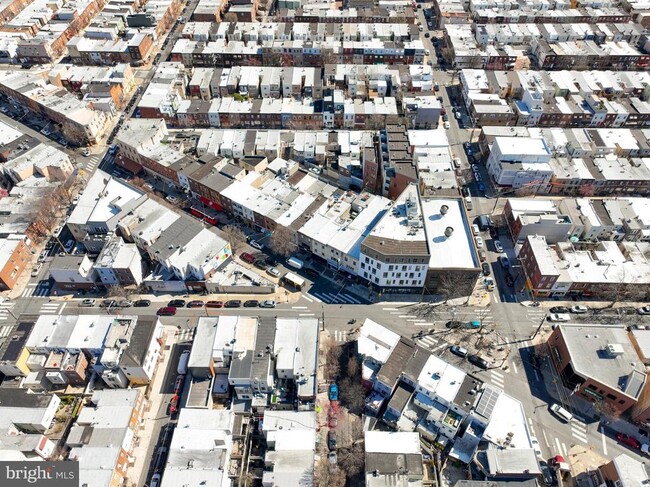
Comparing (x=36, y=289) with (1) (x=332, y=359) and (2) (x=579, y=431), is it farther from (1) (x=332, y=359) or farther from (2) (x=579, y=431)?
(2) (x=579, y=431)

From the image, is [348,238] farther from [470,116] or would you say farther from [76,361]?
[470,116]

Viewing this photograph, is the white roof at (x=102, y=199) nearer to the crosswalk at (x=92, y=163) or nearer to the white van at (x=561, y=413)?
the crosswalk at (x=92, y=163)

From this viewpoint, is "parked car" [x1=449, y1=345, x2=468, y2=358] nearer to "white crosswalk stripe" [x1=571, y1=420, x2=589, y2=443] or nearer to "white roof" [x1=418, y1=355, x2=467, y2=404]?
"white roof" [x1=418, y1=355, x2=467, y2=404]

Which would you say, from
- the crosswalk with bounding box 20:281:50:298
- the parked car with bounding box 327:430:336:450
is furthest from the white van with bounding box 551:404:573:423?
the crosswalk with bounding box 20:281:50:298

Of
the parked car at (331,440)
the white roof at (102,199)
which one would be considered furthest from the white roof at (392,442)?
the white roof at (102,199)

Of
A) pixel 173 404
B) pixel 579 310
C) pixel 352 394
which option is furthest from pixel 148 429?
pixel 579 310

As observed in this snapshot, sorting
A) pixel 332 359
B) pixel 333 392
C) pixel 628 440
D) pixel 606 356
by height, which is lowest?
pixel 628 440
